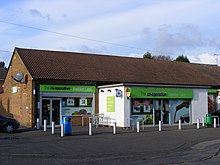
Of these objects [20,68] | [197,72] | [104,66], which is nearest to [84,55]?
[104,66]

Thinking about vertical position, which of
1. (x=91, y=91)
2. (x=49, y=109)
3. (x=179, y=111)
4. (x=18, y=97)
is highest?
(x=91, y=91)

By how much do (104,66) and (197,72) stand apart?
11330 millimetres

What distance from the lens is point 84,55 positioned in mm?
37000

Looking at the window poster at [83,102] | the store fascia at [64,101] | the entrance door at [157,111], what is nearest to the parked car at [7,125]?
the store fascia at [64,101]

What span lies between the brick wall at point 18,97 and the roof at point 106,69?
103cm

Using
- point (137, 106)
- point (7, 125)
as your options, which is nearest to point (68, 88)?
point (137, 106)

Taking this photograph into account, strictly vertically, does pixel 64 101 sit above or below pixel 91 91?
below

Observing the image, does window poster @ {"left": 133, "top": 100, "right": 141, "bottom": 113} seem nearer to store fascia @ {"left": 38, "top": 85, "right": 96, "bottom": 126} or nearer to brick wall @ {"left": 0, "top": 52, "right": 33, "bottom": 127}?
store fascia @ {"left": 38, "top": 85, "right": 96, "bottom": 126}

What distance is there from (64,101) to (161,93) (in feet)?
25.8

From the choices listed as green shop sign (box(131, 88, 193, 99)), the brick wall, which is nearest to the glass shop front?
green shop sign (box(131, 88, 193, 99))

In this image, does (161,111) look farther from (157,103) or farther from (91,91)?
(91,91)

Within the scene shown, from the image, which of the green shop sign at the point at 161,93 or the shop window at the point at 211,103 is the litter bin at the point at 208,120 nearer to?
the green shop sign at the point at 161,93

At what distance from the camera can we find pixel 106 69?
34812 mm

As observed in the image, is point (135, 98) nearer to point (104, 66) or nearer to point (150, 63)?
point (104, 66)
